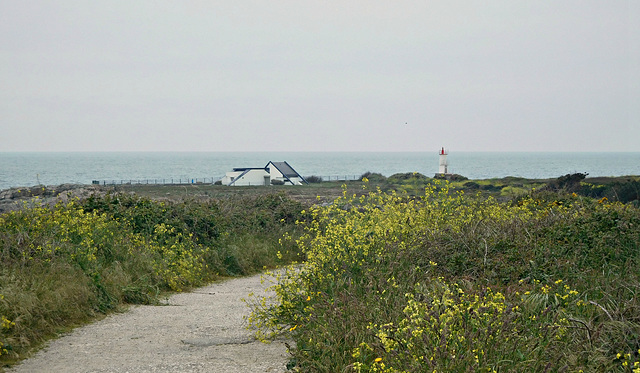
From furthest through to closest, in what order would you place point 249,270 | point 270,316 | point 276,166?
point 276,166
point 249,270
point 270,316

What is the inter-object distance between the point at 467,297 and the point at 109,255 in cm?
712

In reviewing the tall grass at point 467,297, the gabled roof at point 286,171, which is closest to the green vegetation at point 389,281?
the tall grass at point 467,297

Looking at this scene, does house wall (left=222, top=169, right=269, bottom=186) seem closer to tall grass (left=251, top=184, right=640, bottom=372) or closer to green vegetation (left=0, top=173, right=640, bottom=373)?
green vegetation (left=0, top=173, right=640, bottom=373)

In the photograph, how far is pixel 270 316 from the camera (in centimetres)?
643

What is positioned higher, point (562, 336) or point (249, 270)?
point (562, 336)

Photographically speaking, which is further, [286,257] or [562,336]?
[286,257]

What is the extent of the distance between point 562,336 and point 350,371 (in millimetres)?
1754

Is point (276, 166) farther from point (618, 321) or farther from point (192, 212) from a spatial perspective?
point (618, 321)

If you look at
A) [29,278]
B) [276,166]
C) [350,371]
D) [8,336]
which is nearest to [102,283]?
[29,278]

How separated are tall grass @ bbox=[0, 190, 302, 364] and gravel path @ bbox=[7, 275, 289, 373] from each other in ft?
1.28

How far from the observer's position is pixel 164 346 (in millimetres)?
6312

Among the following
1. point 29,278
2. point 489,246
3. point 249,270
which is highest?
point 489,246

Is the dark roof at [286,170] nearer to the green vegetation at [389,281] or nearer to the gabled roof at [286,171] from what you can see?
the gabled roof at [286,171]

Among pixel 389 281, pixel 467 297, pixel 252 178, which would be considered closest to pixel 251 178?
pixel 252 178
